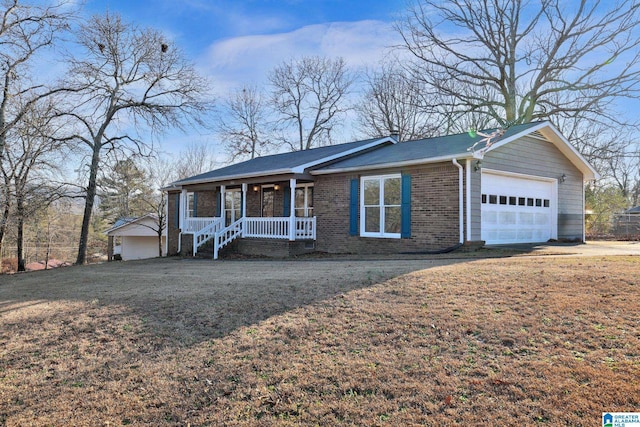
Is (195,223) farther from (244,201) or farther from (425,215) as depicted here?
(425,215)

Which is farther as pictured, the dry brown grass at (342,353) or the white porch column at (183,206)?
the white porch column at (183,206)

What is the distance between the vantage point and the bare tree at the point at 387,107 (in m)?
32.0

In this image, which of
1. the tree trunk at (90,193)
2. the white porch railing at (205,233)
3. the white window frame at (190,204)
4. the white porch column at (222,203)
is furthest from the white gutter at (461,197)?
the tree trunk at (90,193)

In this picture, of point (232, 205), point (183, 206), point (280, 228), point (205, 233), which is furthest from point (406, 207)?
point (183, 206)

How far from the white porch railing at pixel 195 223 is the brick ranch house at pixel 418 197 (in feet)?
0.84

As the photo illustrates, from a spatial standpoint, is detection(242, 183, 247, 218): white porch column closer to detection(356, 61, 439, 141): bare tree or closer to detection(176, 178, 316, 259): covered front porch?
detection(176, 178, 316, 259): covered front porch

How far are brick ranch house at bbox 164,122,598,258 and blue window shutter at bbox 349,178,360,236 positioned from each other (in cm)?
3

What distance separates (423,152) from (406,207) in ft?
6.05

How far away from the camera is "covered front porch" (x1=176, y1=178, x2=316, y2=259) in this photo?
1573 centimetres

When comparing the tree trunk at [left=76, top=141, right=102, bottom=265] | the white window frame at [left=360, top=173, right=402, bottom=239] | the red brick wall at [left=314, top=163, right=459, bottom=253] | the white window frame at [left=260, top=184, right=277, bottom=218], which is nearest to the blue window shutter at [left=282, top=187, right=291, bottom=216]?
the white window frame at [left=260, top=184, right=277, bottom=218]

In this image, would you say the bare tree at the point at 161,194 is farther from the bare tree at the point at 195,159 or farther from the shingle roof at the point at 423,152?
the shingle roof at the point at 423,152

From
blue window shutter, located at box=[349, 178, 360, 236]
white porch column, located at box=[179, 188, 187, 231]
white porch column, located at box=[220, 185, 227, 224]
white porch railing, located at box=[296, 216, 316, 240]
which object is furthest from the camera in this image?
white porch column, located at box=[179, 188, 187, 231]

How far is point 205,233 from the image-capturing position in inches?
687
